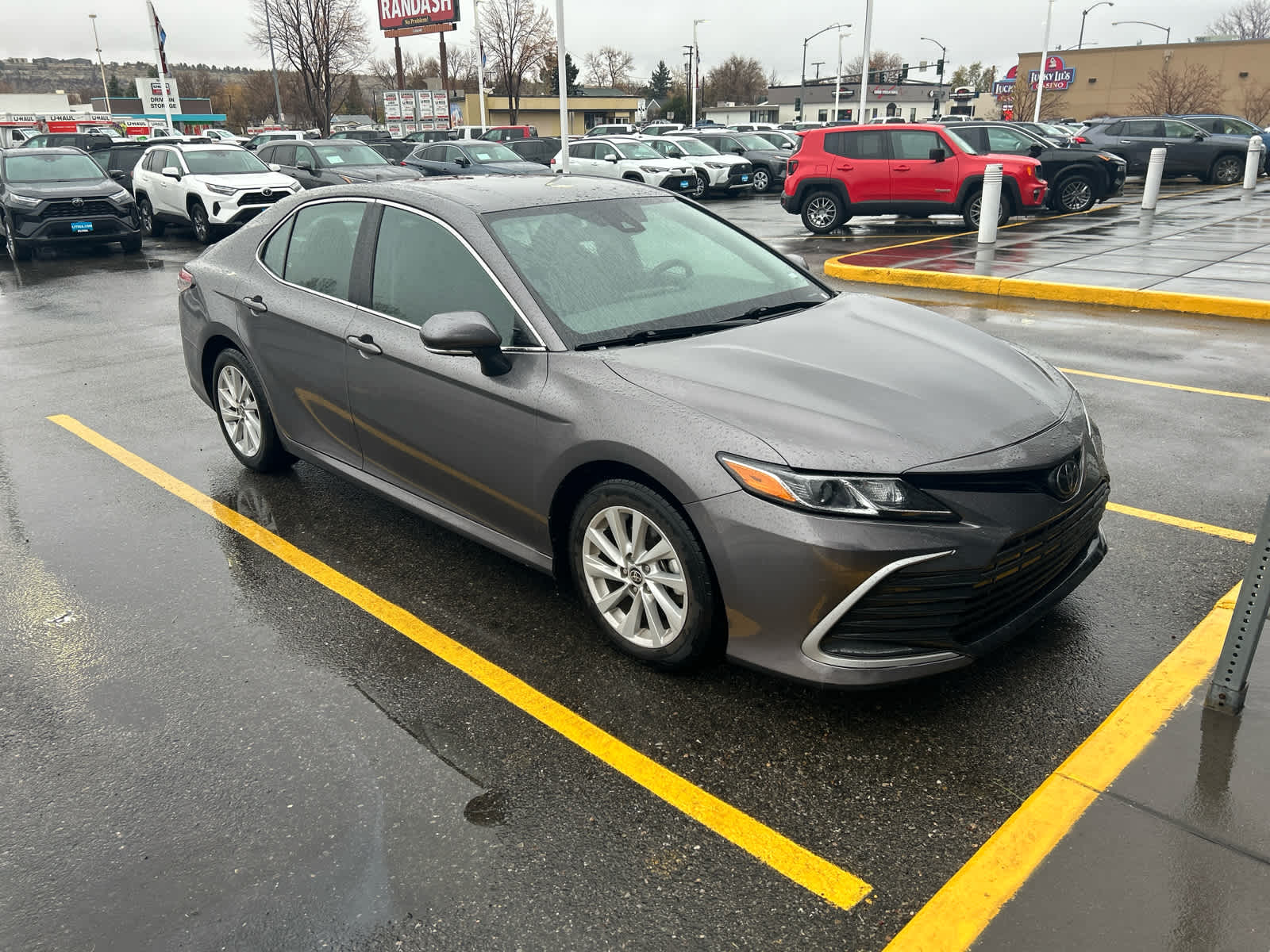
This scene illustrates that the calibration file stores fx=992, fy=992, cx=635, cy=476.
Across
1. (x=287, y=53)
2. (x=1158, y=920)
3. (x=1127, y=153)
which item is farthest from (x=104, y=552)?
(x=287, y=53)

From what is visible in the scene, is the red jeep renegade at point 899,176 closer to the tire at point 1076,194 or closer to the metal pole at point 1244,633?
the tire at point 1076,194

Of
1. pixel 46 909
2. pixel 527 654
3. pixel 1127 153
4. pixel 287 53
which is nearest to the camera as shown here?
pixel 46 909

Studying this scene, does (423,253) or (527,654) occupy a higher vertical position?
(423,253)

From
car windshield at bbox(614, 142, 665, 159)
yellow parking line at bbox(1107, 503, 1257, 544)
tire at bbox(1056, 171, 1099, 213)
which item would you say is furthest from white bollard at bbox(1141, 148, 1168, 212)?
yellow parking line at bbox(1107, 503, 1257, 544)

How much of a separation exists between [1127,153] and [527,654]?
2800 centimetres

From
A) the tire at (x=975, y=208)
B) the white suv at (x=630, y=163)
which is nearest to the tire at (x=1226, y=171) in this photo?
the tire at (x=975, y=208)

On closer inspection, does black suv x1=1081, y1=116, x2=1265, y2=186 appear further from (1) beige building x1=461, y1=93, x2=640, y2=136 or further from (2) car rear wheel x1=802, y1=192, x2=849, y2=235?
(1) beige building x1=461, y1=93, x2=640, y2=136

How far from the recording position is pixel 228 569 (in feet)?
14.7

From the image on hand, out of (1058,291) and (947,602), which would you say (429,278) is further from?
(1058,291)

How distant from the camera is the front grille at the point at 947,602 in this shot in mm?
2895

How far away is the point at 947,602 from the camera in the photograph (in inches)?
115

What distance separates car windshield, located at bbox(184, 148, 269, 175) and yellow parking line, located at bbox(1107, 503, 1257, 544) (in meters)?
16.4

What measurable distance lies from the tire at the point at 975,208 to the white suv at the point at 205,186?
1111 cm

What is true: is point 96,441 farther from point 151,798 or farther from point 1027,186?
point 1027,186
